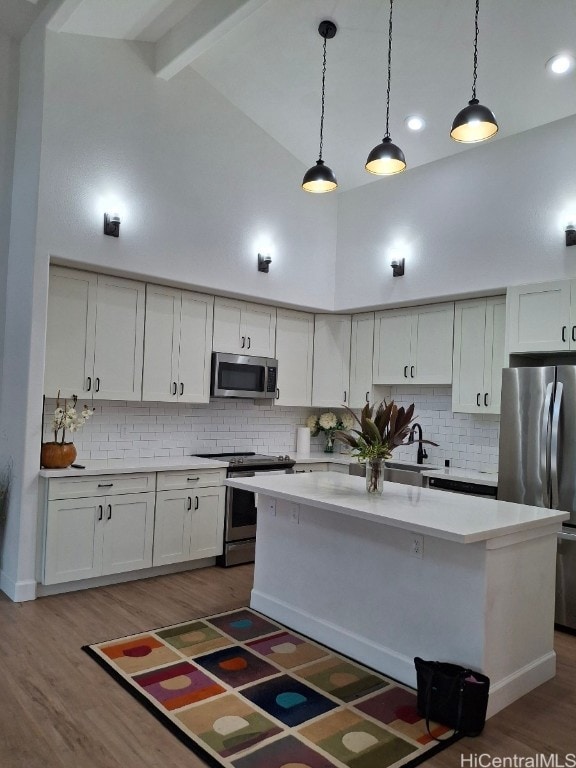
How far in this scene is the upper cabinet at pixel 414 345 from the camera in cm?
556

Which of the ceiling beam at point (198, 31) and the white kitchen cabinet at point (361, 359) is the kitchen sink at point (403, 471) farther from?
the ceiling beam at point (198, 31)

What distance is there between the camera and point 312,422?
6.84m

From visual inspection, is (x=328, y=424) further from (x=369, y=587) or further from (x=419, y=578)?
(x=419, y=578)

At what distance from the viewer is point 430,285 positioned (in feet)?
18.1

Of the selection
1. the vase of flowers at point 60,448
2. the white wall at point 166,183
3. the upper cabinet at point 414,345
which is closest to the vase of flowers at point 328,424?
the upper cabinet at point 414,345

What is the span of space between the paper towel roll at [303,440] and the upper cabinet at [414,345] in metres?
1.04

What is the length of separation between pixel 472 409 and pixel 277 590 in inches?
94.2

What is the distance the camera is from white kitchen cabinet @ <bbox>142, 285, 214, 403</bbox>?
5148 millimetres

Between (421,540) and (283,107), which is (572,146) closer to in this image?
(283,107)

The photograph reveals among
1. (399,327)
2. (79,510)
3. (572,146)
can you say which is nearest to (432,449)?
(399,327)

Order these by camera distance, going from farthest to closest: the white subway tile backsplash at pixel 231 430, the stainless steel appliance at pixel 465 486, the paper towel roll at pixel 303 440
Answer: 1. the paper towel roll at pixel 303 440
2. the white subway tile backsplash at pixel 231 430
3. the stainless steel appliance at pixel 465 486

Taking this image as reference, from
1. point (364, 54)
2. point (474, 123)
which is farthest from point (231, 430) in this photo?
point (474, 123)

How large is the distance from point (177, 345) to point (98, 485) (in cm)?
145

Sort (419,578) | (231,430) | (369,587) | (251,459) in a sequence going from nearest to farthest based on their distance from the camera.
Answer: (419,578), (369,587), (251,459), (231,430)
